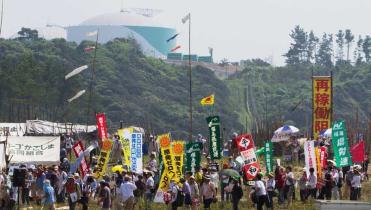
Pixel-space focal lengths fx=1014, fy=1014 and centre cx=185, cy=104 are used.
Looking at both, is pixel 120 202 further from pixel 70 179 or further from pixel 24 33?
pixel 24 33

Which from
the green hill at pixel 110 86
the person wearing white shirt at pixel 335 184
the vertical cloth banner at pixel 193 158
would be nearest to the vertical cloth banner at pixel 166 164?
the vertical cloth banner at pixel 193 158

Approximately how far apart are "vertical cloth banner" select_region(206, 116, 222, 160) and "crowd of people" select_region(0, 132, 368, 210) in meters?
1.95

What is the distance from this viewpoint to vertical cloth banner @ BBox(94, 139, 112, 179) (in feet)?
102

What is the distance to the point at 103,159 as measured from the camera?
102ft

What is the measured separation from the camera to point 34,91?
76.2 meters

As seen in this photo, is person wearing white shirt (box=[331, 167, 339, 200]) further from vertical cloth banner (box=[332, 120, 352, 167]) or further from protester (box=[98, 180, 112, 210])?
protester (box=[98, 180, 112, 210])

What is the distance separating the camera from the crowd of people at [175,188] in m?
26.8

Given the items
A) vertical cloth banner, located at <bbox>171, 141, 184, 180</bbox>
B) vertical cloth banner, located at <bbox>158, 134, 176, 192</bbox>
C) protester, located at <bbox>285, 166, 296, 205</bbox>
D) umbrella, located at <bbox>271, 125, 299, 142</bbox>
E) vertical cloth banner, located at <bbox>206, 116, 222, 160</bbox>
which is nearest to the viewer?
vertical cloth banner, located at <bbox>158, 134, 176, 192</bbox>

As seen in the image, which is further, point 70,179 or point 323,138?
point 323,138

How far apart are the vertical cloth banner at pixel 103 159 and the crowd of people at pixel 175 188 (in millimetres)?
274

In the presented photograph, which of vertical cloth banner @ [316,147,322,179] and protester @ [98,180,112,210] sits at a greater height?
vertical cloth banner @ [316,147,322,179]

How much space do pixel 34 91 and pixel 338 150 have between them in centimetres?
4892

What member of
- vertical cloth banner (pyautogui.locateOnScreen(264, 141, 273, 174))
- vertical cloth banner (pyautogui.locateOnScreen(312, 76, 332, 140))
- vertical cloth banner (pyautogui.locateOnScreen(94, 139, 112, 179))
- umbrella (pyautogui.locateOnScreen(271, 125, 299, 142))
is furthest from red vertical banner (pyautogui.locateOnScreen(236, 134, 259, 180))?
vertical cloth banner (pyautogui.locateOnScreen(312, 76, 332, 140))

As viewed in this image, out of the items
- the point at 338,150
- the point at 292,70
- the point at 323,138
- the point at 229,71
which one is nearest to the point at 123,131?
the point at 338,150
